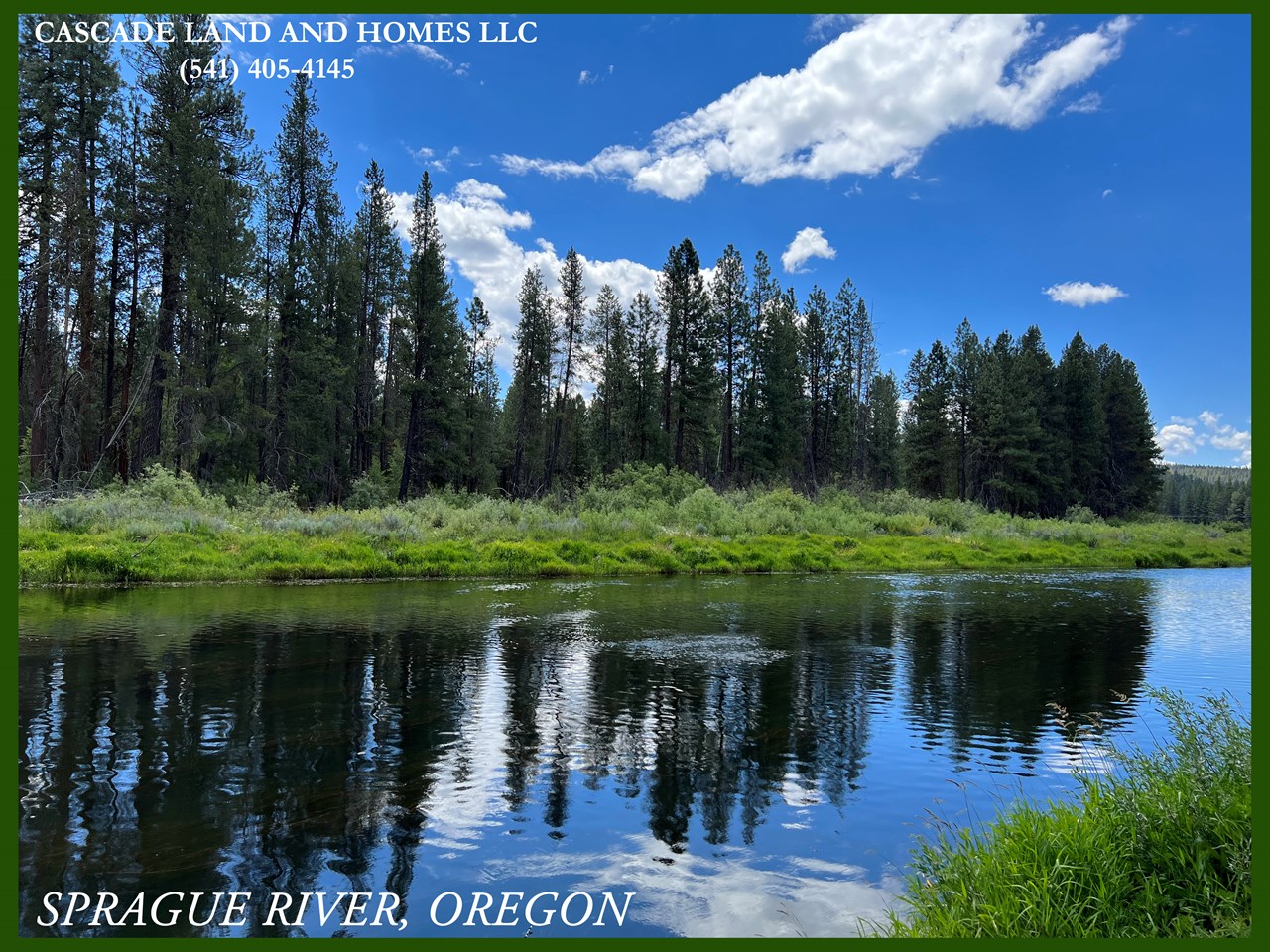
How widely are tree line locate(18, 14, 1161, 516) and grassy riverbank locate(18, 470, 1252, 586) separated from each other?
6.91m

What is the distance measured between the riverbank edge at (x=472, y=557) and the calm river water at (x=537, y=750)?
2.93 meters

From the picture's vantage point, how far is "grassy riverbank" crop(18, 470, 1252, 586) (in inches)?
808

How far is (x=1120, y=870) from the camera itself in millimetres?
4223

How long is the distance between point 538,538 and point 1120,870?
23.9m

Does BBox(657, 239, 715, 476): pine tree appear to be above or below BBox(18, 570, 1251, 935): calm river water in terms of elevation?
above

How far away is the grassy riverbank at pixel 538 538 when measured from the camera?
20531mm

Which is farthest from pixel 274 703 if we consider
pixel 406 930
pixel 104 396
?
pixel 104 396

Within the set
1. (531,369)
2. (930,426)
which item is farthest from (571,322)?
(930,426)

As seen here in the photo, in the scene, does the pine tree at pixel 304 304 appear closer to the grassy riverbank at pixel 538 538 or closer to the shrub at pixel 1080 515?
the grassy riverbank at pixel 538 538

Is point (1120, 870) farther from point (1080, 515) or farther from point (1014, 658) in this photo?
point (1080, 515)

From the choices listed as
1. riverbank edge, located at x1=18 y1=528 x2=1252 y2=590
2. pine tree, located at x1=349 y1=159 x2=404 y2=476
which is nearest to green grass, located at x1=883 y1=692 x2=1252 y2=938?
riverbank edge, located at x1=18 y1=528 x2=1252 y2=590

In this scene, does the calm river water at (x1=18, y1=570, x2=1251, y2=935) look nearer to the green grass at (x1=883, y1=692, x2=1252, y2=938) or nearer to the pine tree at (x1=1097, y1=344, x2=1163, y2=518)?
the green grass at (x1=883, y1=692, x2=1252, y2=938)

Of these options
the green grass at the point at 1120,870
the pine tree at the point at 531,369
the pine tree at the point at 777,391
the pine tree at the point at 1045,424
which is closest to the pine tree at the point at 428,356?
the pine tree at the point at 531,369

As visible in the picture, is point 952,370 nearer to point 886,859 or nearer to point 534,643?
point 534,643
